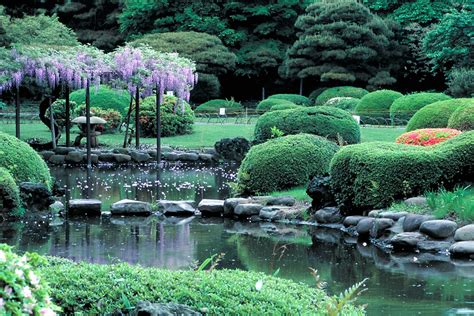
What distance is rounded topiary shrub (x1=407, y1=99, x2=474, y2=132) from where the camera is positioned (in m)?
24.0

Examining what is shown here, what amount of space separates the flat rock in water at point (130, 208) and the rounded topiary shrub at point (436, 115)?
11802mm

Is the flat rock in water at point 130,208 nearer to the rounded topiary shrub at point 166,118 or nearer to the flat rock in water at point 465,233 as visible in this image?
the flat rock in water at point 465,233

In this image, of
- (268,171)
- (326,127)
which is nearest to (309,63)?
(326,127)

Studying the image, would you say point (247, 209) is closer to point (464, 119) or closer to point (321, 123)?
point (321, 123)

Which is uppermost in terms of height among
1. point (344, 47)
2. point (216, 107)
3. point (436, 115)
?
point (344, 47)

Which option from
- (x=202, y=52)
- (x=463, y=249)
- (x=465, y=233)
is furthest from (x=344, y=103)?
(x=463, y=249)

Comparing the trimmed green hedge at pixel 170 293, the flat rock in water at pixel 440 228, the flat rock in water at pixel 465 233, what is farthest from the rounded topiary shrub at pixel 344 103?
the trimmed green hedge at pixel 170 293

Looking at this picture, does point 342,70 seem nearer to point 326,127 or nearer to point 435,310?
point 326,127

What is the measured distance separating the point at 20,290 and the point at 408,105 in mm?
32179

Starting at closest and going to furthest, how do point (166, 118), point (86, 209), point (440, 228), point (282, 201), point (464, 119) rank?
point (440, 228), point (86, 209), point (282, 201), point (464, 119), point (166, 118)

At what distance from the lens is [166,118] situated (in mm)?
32625

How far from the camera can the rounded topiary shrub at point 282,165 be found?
16609mm

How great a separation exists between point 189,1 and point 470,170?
123 feet

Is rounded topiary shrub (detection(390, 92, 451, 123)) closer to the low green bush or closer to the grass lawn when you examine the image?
the grass lawn
